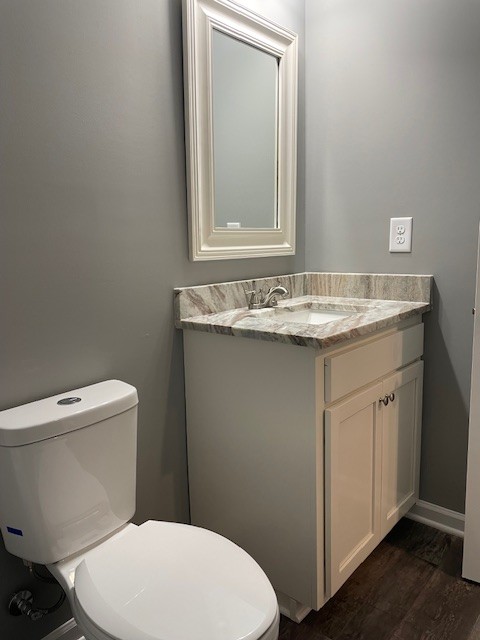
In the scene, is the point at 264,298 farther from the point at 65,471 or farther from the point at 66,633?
the point at 66,633

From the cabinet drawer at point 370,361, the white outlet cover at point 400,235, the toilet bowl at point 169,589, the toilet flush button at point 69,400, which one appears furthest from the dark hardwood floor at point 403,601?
the white outlet cover at point 400,235

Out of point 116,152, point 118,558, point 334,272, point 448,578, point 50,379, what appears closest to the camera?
point 118,558

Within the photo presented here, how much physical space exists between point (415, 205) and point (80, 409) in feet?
4.53

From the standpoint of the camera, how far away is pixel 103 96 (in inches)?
54.1

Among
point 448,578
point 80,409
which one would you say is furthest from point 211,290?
point 448,578

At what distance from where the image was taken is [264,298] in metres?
1.90

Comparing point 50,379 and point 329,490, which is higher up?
point 50,379

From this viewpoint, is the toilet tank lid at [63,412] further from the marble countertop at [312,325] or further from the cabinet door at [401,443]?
the cabinet door at [401,443]

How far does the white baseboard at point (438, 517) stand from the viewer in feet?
6.18

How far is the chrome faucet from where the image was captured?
1.85m

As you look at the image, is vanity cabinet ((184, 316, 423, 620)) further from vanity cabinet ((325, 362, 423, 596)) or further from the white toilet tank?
the white toilet tank

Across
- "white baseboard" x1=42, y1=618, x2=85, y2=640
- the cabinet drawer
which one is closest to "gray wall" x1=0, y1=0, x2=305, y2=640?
"white baseboard" x1=42, y1=618, x2=85, y2=640

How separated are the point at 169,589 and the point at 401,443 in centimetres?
106

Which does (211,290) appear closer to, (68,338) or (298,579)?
(68,338)
